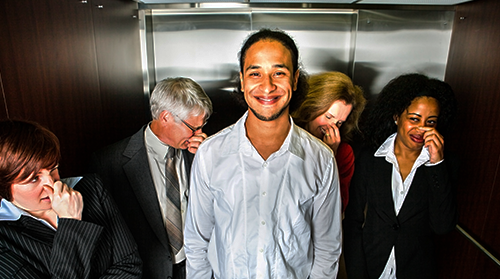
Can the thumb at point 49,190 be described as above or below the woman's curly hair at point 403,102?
below

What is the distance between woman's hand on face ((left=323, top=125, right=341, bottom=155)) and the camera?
6.20ft

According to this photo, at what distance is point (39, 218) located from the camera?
113 centimetres

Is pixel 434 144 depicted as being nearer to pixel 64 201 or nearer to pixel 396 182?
pixel 396 182

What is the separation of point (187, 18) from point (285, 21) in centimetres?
82

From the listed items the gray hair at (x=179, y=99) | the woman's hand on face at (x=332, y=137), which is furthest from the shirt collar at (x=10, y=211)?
the woman's hand on face at (x=332, y=137)

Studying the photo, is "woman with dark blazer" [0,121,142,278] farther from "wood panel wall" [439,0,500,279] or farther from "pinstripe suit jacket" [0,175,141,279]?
"wood panel wall" [439,0,500,279]

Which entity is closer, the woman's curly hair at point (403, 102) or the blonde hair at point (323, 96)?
the woman's curly hair at point (403, 102)

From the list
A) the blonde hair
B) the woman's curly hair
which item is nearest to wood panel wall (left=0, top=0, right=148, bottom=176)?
the blonde hair

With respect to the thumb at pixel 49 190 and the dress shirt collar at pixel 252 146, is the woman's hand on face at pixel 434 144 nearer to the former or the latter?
the dress shirt collar at pixel 252 146

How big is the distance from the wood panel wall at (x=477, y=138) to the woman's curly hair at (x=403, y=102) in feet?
1.40

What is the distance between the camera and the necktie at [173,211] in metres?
1.69

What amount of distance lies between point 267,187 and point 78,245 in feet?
2.32

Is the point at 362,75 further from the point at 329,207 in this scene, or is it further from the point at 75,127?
the point at 75,127

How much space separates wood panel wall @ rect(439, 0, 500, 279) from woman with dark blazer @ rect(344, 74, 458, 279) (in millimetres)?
439
